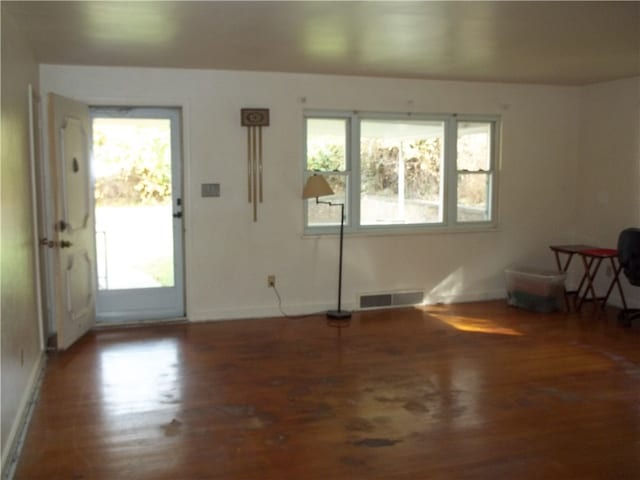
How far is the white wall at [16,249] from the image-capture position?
→ 2.89 meters

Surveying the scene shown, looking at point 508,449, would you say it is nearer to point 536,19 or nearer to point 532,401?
point 532,401

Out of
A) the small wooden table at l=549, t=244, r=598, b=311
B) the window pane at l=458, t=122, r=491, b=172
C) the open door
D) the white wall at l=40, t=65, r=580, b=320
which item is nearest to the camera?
the open door

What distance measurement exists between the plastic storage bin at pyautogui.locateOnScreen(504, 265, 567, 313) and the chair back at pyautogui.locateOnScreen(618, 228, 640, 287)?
0.74 metres

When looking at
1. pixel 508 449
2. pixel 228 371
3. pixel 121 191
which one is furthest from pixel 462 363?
pixel 121 191

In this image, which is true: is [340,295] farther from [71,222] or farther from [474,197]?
[71,222]

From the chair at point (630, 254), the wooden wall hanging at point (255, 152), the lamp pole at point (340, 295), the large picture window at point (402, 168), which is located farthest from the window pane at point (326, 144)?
the chair at point (630, 254)

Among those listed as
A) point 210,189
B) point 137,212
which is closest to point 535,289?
point 210,189

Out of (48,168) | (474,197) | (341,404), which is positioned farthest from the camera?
(474,197)

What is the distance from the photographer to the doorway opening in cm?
520

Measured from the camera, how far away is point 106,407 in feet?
11.3

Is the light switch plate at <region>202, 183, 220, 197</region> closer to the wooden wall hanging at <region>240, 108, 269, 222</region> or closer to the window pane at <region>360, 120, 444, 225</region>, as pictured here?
the wooden wall hanging at <region>240, 108, 269, 222</region>

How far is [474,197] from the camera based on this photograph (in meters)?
6.28

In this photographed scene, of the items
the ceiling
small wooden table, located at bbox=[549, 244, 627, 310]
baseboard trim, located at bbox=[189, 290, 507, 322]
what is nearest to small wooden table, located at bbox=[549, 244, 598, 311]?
small wooden table, located at bbox=[549, 244, 627, 310]

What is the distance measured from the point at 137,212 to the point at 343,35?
2582 mm
